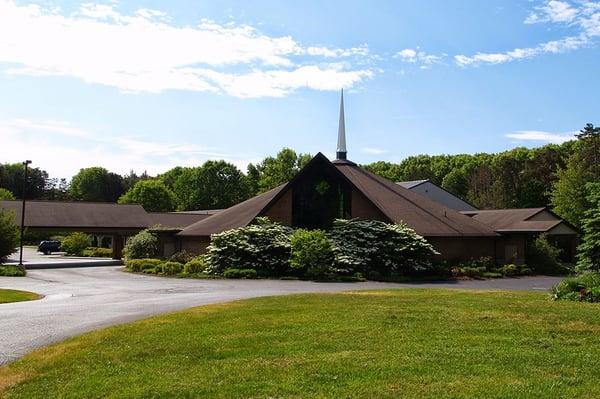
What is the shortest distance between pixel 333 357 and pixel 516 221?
45.9m

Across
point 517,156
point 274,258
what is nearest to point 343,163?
point 274,258

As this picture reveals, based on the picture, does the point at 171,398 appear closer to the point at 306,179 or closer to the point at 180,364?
the point at 180,364

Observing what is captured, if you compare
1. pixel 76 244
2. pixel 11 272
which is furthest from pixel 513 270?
pixel 76 244

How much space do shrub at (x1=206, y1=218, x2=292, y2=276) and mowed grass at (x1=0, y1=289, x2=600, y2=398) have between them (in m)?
19.9

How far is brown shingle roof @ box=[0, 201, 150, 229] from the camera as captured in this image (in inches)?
2198

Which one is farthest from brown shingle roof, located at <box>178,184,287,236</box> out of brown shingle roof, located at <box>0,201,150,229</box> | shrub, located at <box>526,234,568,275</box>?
shrub, located at <box>526,234,568,275</box>

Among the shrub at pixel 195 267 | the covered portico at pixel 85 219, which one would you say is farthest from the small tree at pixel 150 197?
the shrub at pixel 195 267

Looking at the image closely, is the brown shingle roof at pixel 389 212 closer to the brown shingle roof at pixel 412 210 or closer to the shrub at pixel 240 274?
the brown shingle roof at pixel 412 210

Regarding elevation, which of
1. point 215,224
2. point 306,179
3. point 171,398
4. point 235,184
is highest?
point 235,184

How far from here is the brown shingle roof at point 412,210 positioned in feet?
125

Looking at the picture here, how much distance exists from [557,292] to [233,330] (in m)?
10.5

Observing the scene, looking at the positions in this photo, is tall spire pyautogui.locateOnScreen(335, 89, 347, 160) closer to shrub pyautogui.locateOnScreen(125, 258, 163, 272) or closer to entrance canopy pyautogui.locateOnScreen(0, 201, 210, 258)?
shrub pyautogui.locateOnScreen(125, 258, 163, 272)

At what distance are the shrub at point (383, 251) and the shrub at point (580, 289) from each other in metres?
15.7

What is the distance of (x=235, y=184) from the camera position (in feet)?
346
